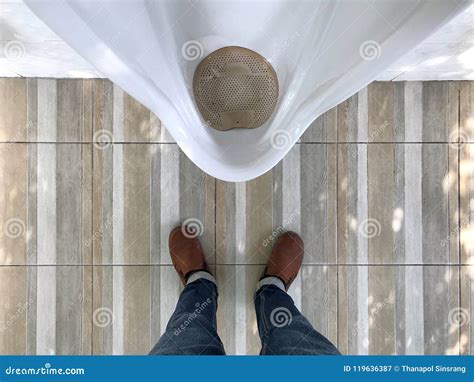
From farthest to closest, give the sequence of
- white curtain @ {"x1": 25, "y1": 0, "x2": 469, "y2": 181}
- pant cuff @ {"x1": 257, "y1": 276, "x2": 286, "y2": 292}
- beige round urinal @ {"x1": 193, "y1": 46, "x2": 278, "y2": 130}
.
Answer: pant cuff @ {"x1": 257, "y1": 276, "x2": 286, "y2": 292}, beige round urinal @ {"x1": 193, "y1": 46, "x2": 278, "y2": 130}, white curtain @ {"x1": 25, "y1": 0, "x2": 469, "y2": 181}

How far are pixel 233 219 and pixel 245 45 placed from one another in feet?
1.88

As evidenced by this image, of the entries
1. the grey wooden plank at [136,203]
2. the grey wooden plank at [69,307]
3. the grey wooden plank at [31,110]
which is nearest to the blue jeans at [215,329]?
the grey wooden plank at [136,203]

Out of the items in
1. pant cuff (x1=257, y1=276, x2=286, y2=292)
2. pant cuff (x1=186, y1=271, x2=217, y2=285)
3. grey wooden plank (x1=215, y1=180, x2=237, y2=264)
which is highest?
grey wooden plank (x1=215, y1=180, x2=237, y2=264)

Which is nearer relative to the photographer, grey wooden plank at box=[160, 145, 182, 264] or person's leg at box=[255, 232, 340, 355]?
person's leg at box=[255, 232, 340, 355]

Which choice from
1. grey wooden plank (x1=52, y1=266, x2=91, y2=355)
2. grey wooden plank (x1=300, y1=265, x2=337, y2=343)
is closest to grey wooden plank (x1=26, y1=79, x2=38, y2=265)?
grey wooden plank (x1=52, y1=266, x2=91, y2=355)

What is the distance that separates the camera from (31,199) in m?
1.35

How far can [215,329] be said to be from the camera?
1144 millimetres

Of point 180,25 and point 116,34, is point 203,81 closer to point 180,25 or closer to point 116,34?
point 180,25

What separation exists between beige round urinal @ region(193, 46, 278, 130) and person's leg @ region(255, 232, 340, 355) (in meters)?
0.50

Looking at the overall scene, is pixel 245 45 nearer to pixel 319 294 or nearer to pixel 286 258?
pixel 286 258

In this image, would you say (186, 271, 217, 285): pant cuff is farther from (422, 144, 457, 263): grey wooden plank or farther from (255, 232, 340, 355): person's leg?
(422, 144, 457, 263): grey wooden plank

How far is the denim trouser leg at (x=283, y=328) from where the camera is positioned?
1.01 meters

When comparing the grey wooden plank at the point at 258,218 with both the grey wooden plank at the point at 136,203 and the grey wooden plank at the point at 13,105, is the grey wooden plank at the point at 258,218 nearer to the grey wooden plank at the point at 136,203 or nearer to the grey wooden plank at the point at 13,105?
the grey wooden plank at the point at 136,203

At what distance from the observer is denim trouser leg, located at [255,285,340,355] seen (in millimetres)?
1012
